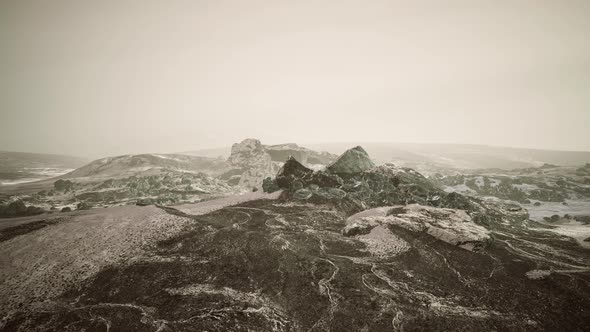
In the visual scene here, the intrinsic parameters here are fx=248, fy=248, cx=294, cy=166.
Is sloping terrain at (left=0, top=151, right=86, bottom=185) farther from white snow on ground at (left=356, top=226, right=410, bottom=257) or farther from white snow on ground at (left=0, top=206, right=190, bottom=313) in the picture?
white snow on ground at (left=356, top=226, right=410, bottom=257)

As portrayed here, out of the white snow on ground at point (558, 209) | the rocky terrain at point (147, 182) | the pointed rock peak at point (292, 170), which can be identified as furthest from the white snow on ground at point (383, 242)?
the white snow on ground at point (558, 209)

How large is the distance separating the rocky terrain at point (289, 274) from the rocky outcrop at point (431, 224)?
0.35 ft

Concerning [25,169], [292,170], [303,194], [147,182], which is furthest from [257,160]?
[25,169]

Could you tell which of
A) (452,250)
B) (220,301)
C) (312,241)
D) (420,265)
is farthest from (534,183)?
(220,301)

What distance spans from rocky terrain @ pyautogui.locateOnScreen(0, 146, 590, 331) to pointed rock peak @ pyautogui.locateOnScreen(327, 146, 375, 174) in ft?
34.6

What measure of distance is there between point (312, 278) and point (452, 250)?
9.05 meters

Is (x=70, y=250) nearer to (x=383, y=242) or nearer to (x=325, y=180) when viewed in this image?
(x=383, y=242)

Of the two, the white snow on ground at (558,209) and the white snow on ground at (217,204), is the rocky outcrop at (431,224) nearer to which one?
the white snow on ground at (217,204)

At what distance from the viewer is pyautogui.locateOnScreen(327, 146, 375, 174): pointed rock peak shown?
102 ft

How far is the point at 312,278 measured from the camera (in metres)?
12.7

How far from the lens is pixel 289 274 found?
13000 millimetres

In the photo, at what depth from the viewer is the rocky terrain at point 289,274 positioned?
10.1 m

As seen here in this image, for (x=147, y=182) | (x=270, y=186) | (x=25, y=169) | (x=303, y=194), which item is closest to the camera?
(x=303, y=194)

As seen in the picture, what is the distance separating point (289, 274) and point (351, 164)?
21034 mm
